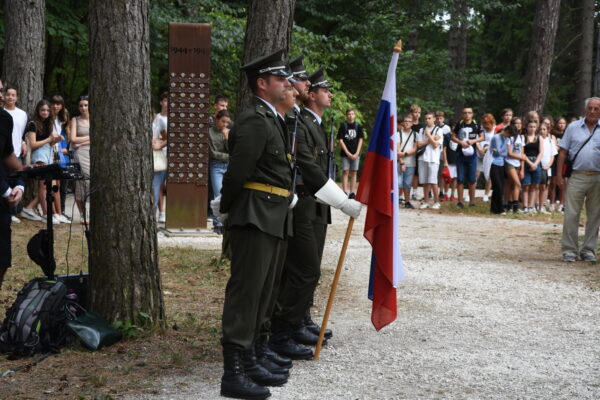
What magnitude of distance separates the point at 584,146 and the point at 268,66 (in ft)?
24.0

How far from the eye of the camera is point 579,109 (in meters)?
32.3

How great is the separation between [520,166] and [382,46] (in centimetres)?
1152

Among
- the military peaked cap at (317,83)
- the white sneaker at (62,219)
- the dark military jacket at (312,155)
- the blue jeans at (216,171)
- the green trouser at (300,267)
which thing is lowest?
the white sneaker at (62,219)

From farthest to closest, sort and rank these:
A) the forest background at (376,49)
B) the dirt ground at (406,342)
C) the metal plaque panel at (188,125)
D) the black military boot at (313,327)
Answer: the forest background at (376,49), the metal plaque panel at (188,125), the black military boot at (313,327), the dirt ground at (406,342)

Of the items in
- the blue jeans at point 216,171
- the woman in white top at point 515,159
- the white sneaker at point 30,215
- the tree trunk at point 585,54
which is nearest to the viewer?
the blue jeans at point 216,171

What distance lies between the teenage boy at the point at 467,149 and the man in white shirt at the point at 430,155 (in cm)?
46

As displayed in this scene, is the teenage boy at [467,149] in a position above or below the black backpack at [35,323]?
above

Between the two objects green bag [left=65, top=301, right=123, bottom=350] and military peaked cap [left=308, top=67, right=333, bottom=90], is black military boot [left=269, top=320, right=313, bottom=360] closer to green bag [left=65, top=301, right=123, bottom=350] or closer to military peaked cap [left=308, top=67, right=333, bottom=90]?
green bag [left=65, top=301, right=123, bottom=350]

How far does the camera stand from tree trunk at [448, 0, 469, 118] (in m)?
29.8

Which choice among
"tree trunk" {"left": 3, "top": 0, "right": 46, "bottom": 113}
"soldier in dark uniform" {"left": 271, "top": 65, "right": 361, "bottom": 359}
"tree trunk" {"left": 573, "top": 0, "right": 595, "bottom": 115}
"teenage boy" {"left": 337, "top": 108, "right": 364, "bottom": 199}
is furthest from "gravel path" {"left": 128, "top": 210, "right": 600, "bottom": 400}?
"tree trunk" {"left": 573, "top": 0, "right": 595, "bottom": 115}

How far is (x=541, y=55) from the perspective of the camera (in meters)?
23.1

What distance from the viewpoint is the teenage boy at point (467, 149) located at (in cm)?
2006

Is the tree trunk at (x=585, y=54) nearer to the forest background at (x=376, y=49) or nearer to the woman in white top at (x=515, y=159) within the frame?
the forest background at (x=376, y=49)

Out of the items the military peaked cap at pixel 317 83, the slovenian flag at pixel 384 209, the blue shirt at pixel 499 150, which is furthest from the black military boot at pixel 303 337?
the blue shirt at pixel 499 150
